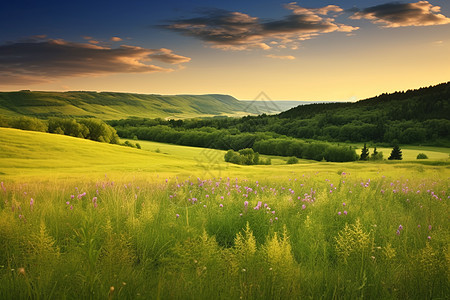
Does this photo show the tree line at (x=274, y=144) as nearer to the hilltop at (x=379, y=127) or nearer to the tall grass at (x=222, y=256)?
the hilltop at (x=379, y=127)

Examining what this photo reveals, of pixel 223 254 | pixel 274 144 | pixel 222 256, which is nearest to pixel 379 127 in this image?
pixel 274 144

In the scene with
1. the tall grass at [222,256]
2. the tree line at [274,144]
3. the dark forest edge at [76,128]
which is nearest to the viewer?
the tall grass at [222,256]

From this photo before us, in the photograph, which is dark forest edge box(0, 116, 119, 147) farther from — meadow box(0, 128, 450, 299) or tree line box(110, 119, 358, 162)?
meadow box(0, 128, 450, 299)

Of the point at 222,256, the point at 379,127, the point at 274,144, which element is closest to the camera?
the point at 222,256

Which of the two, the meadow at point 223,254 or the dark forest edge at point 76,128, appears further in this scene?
the dark forest edge at point 76,128

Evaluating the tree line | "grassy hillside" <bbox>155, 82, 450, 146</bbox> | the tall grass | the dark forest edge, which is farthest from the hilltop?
the tall grass

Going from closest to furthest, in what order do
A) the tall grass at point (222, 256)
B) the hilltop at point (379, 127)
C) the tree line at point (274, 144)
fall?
the tall grass at point (222, 256) → the tree line at point (274, 144) → the hilltop at point (379, 127)

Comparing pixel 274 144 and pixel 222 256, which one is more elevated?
pixel 222 256

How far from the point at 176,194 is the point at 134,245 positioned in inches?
137

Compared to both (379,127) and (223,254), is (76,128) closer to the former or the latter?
(223,254)

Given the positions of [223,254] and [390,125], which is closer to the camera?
[223,254]

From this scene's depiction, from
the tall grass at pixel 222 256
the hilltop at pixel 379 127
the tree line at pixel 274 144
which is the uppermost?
the hilltop at pixel 379 127

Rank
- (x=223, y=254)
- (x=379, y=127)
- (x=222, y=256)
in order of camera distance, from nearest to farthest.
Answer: (x=223, y=254)
(x=222, y=256)
(x=379, y=127)

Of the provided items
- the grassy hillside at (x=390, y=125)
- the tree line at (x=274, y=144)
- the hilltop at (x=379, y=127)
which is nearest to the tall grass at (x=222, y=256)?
the tree line at (x=274, y=144)
